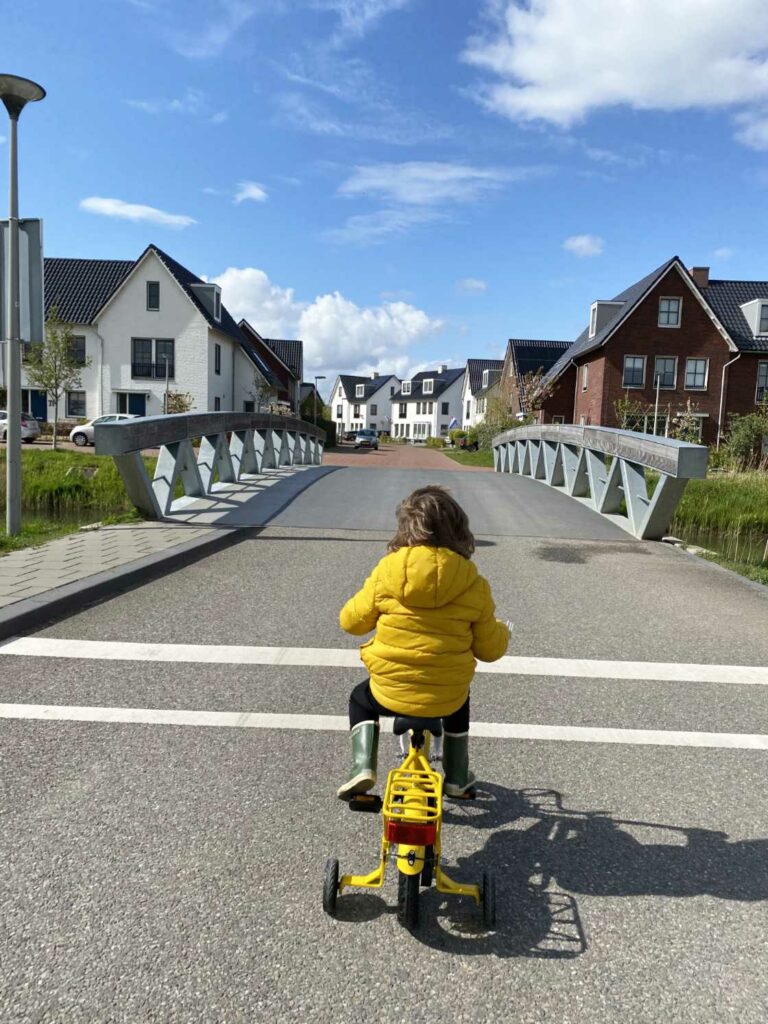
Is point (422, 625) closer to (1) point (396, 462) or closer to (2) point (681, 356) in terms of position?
(1) point (396, 462)

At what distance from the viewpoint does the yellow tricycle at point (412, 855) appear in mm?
2418

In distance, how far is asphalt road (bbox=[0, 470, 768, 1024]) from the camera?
7.14 feet

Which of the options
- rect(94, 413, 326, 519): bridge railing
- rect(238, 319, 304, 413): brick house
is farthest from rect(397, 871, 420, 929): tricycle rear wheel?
rect(238, 319, 304, 413): brick house

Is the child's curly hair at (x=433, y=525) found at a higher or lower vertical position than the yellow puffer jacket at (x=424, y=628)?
higher

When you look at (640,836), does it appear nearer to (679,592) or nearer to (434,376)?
(679,592)

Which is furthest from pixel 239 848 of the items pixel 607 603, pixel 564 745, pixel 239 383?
pixel 239 383

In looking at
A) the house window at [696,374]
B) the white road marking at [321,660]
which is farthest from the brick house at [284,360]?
the white road marking at [321,660]

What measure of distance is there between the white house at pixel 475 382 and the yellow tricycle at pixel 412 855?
7626 centimetres

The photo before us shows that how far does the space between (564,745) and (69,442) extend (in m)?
37.2

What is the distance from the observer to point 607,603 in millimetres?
6977

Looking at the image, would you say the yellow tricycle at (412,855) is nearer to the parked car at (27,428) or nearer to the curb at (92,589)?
the curb at (92,589)

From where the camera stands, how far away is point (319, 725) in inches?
Answer: 158

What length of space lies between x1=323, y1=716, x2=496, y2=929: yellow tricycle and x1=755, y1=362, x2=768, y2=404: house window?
41.4 metres

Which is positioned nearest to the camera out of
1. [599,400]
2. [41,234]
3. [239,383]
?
[41,234]
